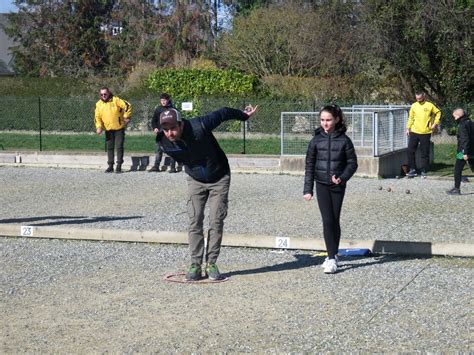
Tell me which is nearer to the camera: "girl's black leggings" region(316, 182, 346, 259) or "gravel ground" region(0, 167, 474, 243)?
"girl's black leggings" region(316, 182, 346, 259)

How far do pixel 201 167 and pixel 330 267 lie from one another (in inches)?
67.3

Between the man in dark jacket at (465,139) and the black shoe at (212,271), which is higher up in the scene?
the man in dark jacket at (465,139)

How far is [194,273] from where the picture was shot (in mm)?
9133

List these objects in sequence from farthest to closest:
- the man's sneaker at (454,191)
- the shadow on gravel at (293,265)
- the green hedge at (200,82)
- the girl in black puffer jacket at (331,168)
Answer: the green hedge at (200,82) < the man's sneaker at (454,191) < the shadow on gravel at (293,265) < the girl in black puffer jacket at (331,168)

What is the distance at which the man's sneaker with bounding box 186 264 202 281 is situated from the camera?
359 inches

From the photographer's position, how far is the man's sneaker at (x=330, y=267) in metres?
9.38

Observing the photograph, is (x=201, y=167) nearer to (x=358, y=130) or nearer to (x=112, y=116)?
(x=112, y=116)

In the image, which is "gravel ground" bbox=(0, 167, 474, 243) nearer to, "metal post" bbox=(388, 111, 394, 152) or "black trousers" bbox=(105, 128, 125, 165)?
"black trousers" bbox=(105, 128, 125, 165)

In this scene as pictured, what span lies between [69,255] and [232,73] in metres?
25.2

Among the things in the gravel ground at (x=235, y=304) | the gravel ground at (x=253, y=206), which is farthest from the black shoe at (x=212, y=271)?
the gravel ground at (x=253, y=206)

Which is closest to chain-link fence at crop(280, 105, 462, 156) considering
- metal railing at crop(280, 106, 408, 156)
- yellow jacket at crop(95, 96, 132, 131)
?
metal railing at crop(280, 106, 408, 156)

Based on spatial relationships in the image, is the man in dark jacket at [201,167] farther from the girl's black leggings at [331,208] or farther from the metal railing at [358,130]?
the metal railing at [358,130]

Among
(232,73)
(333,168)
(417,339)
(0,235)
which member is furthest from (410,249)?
(232,73)

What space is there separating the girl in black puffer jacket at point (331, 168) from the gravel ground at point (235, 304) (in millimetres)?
454
